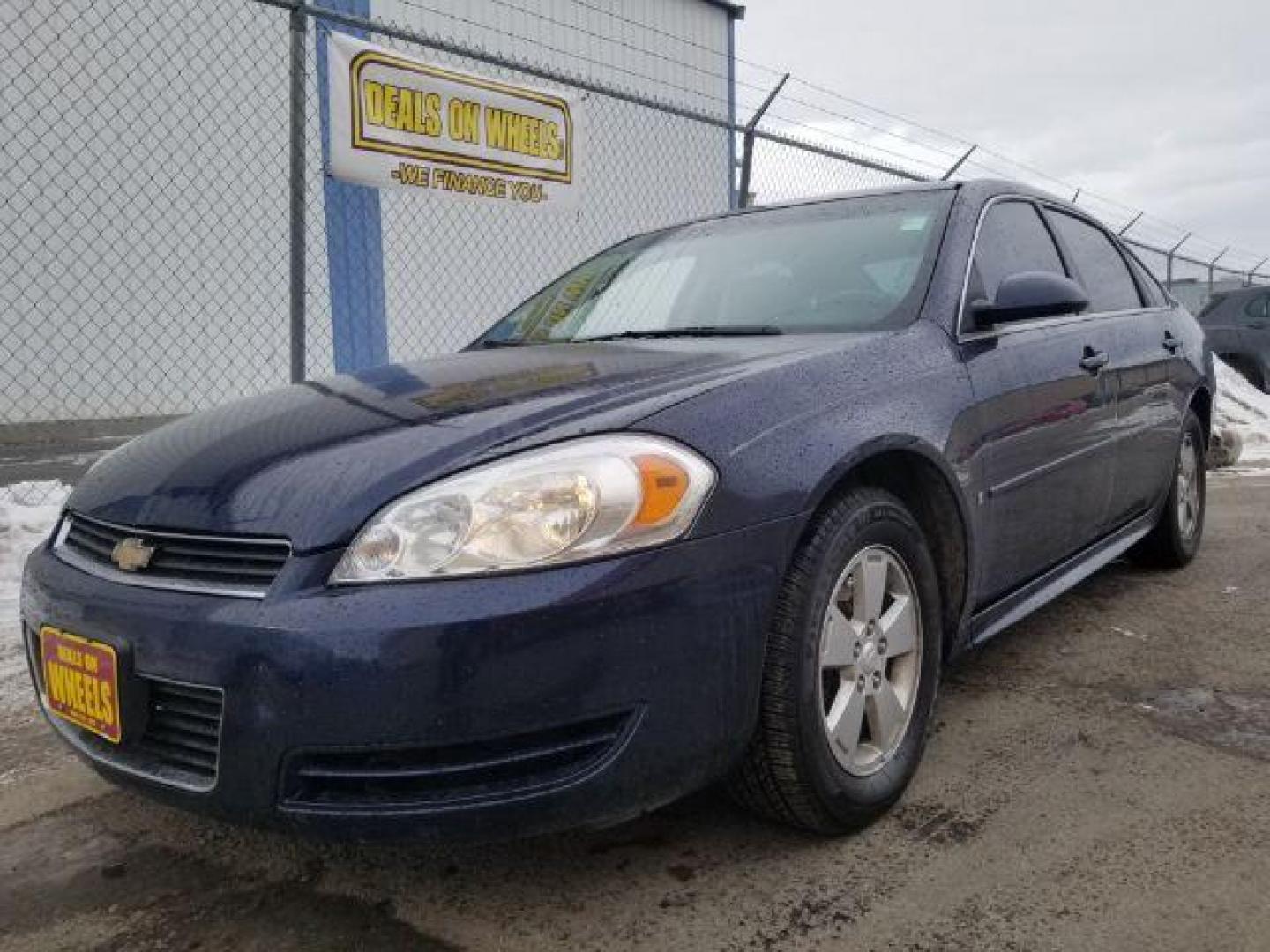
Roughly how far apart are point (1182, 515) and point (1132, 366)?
968mm

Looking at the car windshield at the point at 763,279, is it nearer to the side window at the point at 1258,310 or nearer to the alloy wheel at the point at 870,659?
the alloy wheel at the point at 870,659

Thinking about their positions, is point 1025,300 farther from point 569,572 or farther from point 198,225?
point 198,225

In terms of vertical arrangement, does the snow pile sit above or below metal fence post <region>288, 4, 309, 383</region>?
below

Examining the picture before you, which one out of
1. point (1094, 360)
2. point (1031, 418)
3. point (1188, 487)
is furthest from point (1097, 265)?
point (1031, 418)

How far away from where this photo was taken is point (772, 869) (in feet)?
6.16

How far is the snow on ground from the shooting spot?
3039 millimetres

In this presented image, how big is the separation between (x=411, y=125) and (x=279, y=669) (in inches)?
148

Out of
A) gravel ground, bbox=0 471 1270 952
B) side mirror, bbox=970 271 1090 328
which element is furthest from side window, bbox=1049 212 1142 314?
gravel ground, bbox=0 471 1270 952

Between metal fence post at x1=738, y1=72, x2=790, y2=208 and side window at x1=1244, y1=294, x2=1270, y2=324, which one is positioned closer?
metal fence post at x1=738, y1=72, x2=790, y2=208

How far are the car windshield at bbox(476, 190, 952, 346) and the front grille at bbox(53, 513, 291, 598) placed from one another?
1274 mm

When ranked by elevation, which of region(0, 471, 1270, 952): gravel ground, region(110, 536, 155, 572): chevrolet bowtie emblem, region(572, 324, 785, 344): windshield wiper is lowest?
region(0, 471, 1270, 952): gravel ground

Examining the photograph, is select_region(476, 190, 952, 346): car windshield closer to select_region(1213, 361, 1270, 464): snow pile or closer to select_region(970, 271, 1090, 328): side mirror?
select_region(970, 271, 1090, 328): side mirror

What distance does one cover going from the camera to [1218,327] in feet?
35.4

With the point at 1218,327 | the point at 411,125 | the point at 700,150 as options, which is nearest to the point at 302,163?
Answer: the point at 411,125
